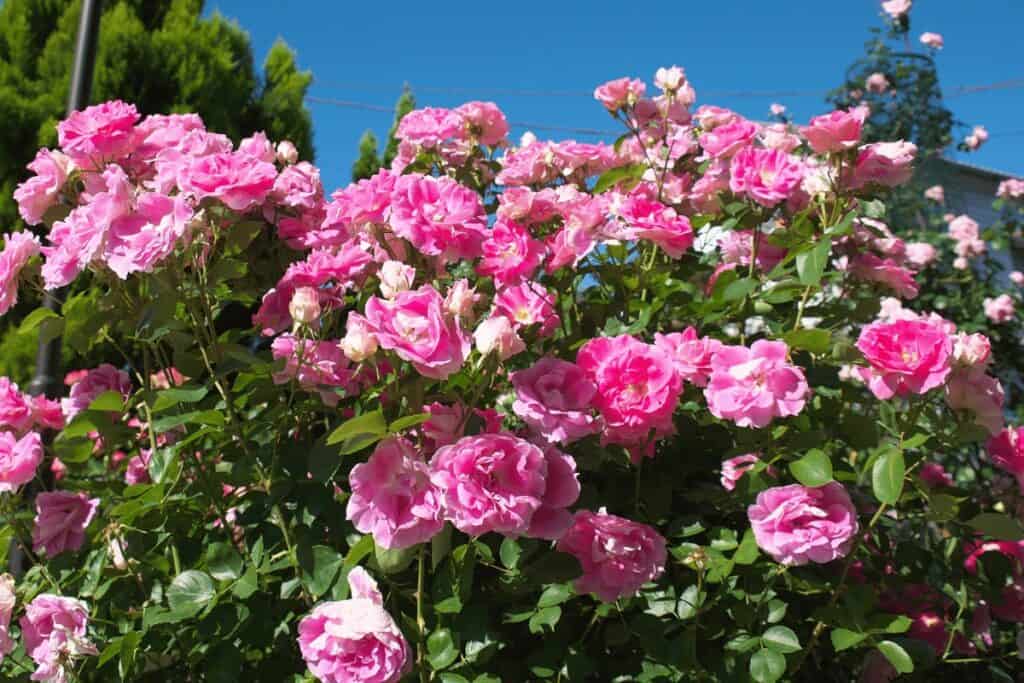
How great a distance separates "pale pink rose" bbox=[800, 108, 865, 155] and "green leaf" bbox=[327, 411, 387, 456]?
2.96 feet

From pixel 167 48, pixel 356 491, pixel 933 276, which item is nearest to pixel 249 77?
pixel 167 48

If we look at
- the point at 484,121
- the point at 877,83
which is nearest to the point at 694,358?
the point at 484,121

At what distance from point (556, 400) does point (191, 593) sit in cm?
62

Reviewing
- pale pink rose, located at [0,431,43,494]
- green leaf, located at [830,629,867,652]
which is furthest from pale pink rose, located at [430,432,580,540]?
pale pink rose, located at [0,431,43,494]

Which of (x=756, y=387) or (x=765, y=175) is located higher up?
(x=765, y=175)

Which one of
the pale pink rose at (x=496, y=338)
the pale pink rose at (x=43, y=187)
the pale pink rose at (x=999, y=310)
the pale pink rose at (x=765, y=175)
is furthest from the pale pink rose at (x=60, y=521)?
the pale pink rose at (x=999, y=310)

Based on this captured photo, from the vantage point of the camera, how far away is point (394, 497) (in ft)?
3.47

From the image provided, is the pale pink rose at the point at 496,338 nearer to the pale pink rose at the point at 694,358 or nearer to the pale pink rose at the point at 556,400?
the pale pink rose at the point at 556,400

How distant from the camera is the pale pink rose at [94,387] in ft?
5.37

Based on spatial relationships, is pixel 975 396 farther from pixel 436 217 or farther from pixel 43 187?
pixel 43 187

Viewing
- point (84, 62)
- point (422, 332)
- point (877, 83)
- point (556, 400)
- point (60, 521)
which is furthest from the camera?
point (877, 83)

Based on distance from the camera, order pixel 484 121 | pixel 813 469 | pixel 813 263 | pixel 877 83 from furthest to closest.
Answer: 1. pixel 877 83
2. pixel 484 121
3. pixel 813 263
4. pixel 813 469

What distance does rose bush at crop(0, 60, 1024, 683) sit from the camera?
1113 mm

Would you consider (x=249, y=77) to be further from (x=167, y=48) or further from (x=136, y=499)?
(x=136, y=499)
